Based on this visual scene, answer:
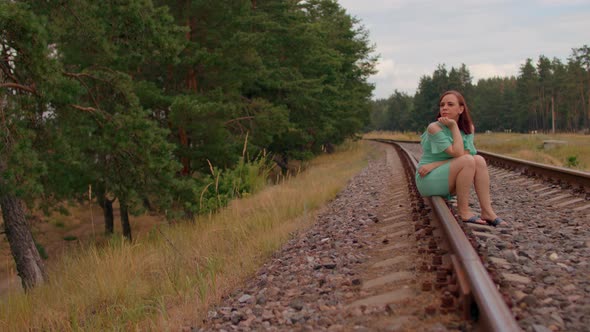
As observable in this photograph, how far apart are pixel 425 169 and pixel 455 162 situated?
0.35 m

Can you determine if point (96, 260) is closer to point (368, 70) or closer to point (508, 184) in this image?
point (508, 184)

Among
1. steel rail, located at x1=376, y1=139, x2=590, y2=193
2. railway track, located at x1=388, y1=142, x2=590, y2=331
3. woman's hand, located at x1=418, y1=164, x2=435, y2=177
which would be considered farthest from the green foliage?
steel rail, located at x1=376, y1=139, x2=590, y2=193

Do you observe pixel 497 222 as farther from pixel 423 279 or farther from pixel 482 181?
pixel 423 279

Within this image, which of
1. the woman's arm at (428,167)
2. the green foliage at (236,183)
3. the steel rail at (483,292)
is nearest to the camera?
the steel rail at (483,292)

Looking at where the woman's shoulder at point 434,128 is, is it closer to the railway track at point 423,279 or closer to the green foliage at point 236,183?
the railway track at point 423,279

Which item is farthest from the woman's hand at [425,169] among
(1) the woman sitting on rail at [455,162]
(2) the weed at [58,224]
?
(2) the weed at [58,224]

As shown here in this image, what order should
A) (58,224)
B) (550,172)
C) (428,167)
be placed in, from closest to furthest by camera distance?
1. (428,167)
2. (550,172)
3. (58,224)

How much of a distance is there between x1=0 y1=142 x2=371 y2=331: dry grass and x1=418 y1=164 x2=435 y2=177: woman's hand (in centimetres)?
161

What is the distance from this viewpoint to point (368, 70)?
145 ft

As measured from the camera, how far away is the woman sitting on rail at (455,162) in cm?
434

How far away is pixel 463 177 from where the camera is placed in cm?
436

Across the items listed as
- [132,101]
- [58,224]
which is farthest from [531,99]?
Result: [132,101]

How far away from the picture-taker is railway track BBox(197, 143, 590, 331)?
2.27m

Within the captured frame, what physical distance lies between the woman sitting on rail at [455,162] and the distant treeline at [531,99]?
231ft
